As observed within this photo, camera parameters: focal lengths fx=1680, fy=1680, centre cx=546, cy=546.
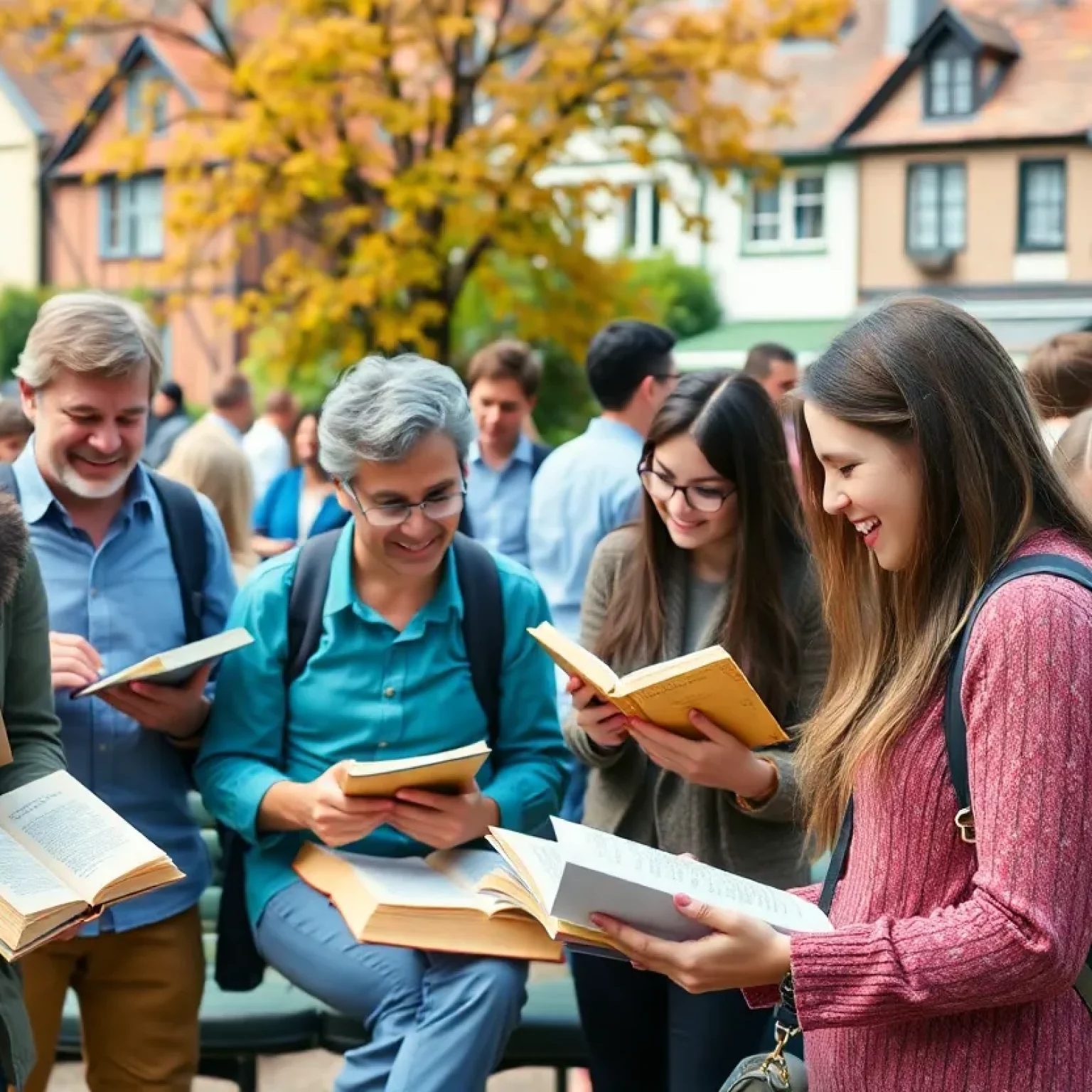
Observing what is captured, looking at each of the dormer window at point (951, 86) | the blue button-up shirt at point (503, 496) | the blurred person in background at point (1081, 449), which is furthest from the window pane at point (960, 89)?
the blurred person in background at point (1081, 449)

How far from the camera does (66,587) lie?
138 inches

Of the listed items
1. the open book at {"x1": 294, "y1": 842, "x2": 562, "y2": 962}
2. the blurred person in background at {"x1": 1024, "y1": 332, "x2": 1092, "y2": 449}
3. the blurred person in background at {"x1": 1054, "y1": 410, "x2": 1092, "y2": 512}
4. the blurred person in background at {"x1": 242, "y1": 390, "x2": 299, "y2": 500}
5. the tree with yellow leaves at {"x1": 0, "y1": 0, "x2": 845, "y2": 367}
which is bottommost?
the open book at {"x1": 294, "y1": 842, "x2": 562, "y2": 962}

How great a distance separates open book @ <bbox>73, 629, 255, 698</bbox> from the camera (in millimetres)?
3131

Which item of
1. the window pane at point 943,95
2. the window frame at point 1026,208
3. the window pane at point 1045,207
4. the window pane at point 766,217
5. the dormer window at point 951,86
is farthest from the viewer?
the window pane at point 766,217

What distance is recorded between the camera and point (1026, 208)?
32.0 metres

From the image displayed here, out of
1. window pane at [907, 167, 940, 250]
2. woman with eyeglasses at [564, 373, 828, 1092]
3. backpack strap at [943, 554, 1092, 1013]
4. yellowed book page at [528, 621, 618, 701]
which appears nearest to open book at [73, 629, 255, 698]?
yellowed book page at [528, 621, 618, 701]

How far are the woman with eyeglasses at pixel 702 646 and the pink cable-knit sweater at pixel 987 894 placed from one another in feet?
3.77

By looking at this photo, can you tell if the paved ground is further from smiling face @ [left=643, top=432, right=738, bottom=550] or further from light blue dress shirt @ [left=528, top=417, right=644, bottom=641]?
smiling face @ [left=643, top=432, right=738, bottom=550]

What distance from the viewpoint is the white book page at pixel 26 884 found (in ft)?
8.23

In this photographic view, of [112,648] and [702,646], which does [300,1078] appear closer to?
[112,648]

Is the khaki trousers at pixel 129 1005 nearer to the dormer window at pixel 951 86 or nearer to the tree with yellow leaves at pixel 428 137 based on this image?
the tree with yellow leaves at pixel 428 137

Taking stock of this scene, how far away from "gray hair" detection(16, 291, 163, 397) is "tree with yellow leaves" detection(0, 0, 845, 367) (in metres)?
10.2

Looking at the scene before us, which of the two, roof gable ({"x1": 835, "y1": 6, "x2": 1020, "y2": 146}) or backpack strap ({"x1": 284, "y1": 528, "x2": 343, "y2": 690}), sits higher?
roof gable ({"x1": 835, "y1": 6, "x2": 1020, "y2": 146})

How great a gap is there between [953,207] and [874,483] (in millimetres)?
31976
